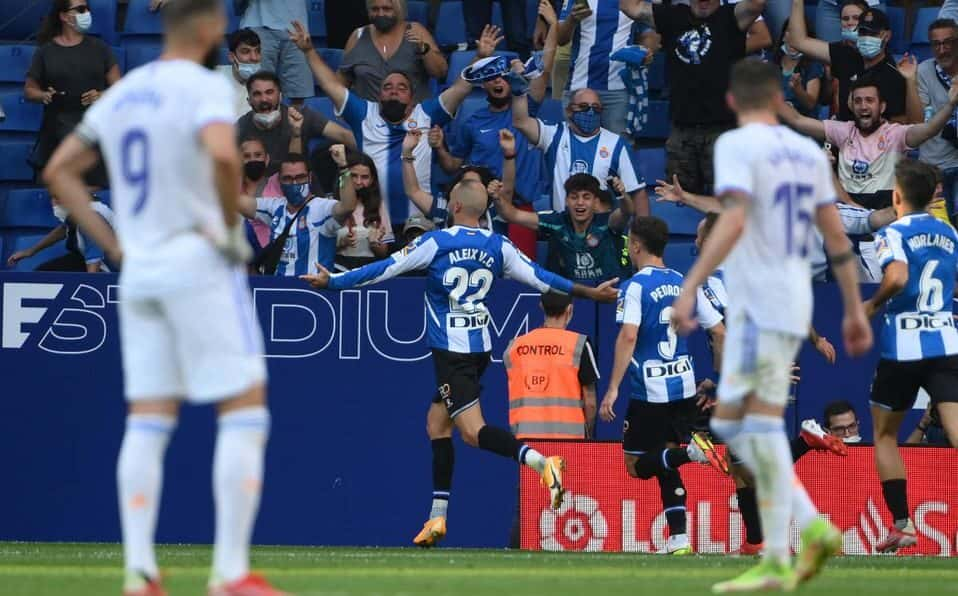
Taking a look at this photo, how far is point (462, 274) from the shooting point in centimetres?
1239

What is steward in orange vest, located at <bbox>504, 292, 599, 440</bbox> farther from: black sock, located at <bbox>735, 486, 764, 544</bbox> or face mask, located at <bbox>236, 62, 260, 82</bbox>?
face mask, located at <bbox>236, 62, 260, 82</bbox>

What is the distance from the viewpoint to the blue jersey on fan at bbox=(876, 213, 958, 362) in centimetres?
1102

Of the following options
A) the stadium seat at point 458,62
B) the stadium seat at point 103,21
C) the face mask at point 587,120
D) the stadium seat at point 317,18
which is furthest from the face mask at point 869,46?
the stadium seat at point 103,21

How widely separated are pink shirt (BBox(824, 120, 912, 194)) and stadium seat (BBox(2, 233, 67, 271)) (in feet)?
21.8

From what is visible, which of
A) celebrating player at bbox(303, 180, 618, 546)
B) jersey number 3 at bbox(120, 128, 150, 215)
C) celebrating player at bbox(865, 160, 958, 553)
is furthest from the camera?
celebrating player at bbox(303, 180, 618, 546)

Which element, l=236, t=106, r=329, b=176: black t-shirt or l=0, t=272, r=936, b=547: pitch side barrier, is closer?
l=0, t=272, r=936, b=547: pitch side barrier

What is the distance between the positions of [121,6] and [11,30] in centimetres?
119

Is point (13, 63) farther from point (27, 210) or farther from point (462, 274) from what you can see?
point (462, 274)

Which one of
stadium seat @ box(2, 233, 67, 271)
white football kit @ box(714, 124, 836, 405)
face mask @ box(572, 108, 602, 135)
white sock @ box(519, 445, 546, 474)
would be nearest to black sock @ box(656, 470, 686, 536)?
white sock @ box(519, 445, 546, 474)

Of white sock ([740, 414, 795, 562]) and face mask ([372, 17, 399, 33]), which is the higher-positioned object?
face mask ([372, 17, 399, 33])

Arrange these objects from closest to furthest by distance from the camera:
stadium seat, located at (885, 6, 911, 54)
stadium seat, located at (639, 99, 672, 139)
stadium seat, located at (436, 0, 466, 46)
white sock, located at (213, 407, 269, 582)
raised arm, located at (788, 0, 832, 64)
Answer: white sock, located at (213, 407, 269, 582), raised arm, located at (788, 0, 832, 64), stadium seat, located at (639, 99, 672, 139), stadium seat, located at (885, 6, 911, 54), stadium seat, located at (436, 0, 466, 46)

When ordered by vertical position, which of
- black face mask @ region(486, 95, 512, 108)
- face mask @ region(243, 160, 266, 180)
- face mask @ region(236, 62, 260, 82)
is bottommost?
face mask @ region(243, 160, 266, 180)

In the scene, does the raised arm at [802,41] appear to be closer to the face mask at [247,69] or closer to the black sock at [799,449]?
the black sock at [799,449]

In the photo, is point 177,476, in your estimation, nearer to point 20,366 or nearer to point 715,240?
point 20,366
